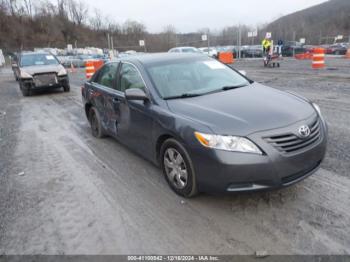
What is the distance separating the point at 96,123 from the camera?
5.46m

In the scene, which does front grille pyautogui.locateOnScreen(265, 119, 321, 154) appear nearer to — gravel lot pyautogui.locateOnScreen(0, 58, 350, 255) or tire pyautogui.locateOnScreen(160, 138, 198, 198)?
gravel lot pyautogui.locateOnScreen(0, 58, 350, 255)

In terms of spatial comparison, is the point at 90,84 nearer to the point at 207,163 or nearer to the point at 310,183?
the point at 207,163

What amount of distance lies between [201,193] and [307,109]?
61.1 inches

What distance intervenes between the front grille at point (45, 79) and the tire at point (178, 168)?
9.43 m

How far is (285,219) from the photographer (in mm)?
2684

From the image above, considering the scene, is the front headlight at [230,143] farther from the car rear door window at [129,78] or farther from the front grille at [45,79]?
the front grille at [45,79]

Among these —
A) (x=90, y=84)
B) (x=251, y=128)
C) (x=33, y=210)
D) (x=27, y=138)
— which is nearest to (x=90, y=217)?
(x=33, y=210)

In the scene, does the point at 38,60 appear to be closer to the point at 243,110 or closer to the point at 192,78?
the point at 192,78

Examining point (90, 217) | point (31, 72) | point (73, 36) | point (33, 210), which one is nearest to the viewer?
point (90, 217)

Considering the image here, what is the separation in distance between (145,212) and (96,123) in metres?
2.99

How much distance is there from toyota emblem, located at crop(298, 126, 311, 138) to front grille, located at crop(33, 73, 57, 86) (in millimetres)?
10653

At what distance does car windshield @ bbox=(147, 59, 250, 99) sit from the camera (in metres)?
3.60

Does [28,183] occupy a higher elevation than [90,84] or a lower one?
lower

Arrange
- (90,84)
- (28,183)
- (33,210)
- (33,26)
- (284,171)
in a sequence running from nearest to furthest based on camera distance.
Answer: (284,171)
(33,210)
(28,183)
(90,84)
(33,26)
